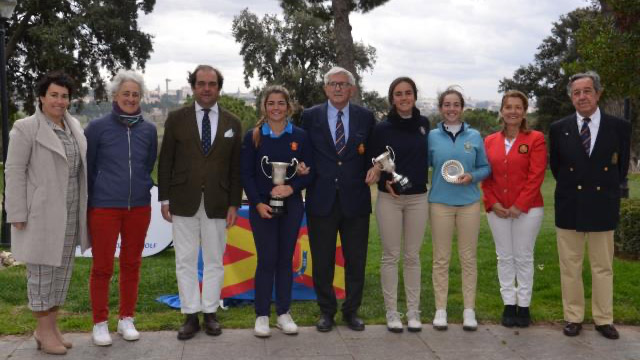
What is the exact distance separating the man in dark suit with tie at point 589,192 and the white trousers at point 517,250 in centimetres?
27

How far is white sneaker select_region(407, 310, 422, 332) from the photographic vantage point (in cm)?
520

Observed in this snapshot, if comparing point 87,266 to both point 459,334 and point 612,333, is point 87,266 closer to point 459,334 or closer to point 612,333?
point 459,334

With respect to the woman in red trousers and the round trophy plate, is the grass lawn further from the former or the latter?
the round trophy plate

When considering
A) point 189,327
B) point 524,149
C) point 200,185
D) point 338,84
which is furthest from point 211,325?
point 524,149

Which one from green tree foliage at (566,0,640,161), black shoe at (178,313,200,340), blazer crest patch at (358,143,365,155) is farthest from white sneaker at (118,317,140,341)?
green tree foliage at (566,0,640,161)

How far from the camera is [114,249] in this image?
4.84 metres

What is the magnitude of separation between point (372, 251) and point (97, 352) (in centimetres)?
539

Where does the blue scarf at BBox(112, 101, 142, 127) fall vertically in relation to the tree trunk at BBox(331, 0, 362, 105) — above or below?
below

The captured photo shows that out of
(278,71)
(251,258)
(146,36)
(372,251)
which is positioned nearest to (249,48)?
(278,71)

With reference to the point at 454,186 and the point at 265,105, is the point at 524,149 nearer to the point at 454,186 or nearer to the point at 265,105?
the point at 454,186

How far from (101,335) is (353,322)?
207cm

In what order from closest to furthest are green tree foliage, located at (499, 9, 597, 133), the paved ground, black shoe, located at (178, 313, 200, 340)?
the paved ground, black shoe, located at (178, 313, 200, 340), green tree foliage, located at (499, 9, 597, 133)

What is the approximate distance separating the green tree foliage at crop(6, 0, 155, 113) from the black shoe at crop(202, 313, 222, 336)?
24.0m

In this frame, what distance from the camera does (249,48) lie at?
157 feet
